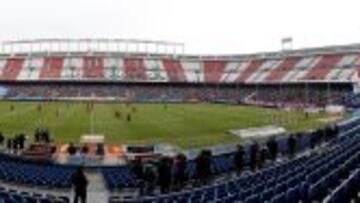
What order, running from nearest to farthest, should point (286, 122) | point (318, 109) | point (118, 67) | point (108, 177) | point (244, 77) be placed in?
point (108, 177)
point (286, 122)
point (318, 109)
point (244, 77)
point (118, 67)

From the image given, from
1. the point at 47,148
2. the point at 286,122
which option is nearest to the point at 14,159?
the point at 47,148

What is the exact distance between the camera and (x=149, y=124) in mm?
65188

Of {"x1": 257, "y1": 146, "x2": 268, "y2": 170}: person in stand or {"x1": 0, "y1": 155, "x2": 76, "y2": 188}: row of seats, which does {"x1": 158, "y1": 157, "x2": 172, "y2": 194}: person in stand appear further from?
{"x1": 257, "y1": 146, "x2": 268, "y2": 170}: person in stand

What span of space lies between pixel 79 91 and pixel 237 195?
120 meters

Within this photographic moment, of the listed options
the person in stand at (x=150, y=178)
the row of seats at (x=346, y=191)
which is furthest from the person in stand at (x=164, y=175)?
the row of seats at (x=346, y=191)

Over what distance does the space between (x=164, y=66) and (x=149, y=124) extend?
82307mm

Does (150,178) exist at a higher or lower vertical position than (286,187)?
lower

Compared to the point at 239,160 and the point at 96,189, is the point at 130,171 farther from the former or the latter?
the point at 239,160

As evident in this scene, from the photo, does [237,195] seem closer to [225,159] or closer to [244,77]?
[225,159]

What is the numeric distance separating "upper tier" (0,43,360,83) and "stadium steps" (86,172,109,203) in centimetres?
9356

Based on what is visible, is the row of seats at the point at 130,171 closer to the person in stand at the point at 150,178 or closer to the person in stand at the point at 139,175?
the person in stand at the point at 139,175

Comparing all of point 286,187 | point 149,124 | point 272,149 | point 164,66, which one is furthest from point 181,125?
point 164,66

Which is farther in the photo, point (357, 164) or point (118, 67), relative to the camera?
point (118, 67)

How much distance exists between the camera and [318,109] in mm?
87812
